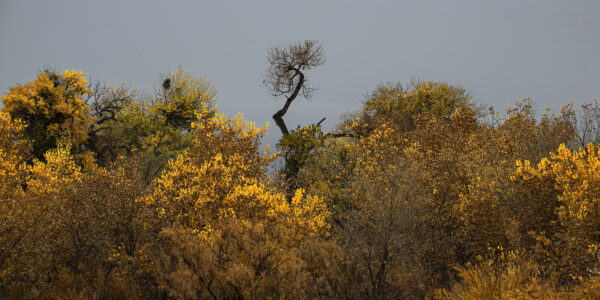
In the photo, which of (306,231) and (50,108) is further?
(50,108)

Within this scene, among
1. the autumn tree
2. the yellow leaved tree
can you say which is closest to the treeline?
the yellow leaved tree

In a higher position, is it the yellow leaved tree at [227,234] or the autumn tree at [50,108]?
the autumn tree at [50,108]

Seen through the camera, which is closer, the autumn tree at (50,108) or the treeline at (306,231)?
the treeline at (306,231)

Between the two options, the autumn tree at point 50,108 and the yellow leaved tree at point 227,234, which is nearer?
the yellow leaved tree at point 227,234

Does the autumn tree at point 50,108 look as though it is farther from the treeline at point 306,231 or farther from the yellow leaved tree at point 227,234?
the yellow leaved tree at point 227,234

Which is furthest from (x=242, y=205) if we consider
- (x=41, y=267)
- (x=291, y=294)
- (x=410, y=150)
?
(x=410, y=150)

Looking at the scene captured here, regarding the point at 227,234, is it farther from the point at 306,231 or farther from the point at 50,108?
the point at 50,108

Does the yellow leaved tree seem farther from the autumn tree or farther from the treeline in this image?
the autumn tree

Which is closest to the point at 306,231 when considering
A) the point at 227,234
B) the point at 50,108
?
the point at 227,234

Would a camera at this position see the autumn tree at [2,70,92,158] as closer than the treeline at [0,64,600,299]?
No

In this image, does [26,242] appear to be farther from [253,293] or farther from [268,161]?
[268,161]

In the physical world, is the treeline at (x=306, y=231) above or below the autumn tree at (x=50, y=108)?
below

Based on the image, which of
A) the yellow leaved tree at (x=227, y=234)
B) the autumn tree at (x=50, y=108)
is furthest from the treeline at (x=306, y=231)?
the autumn tree at (x=50, y=108)

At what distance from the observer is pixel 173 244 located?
11.9m
